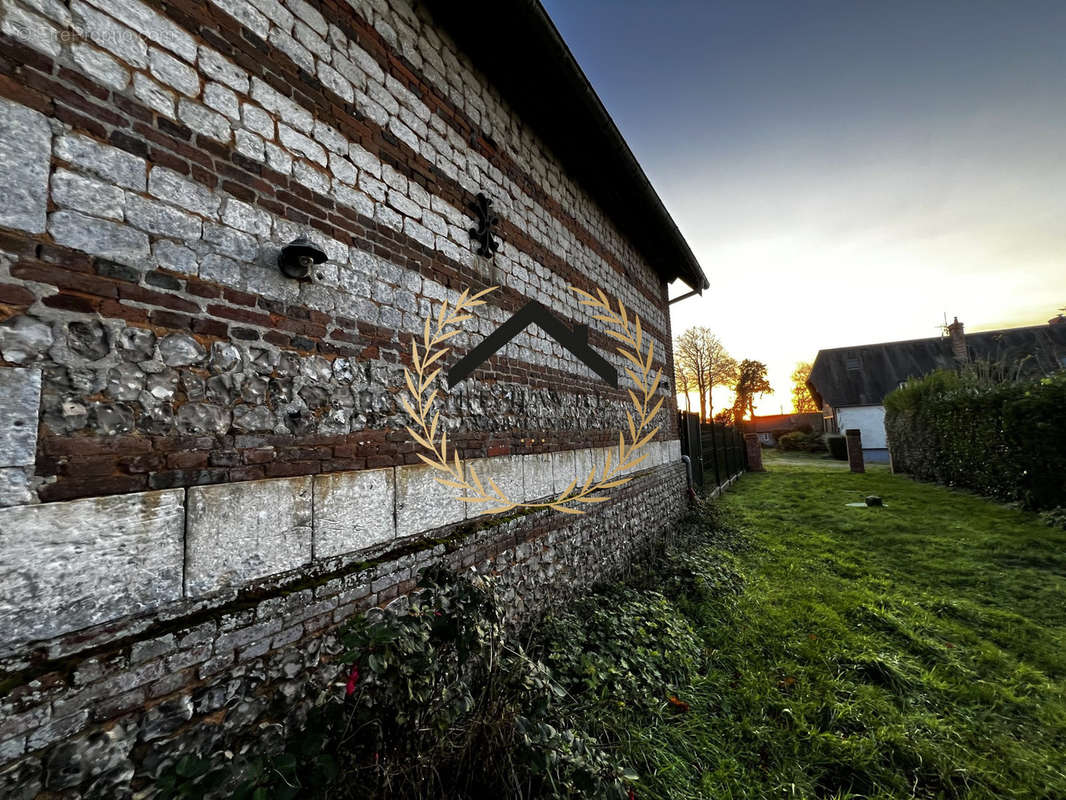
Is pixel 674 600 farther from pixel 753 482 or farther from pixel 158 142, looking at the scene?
pixel 753 482

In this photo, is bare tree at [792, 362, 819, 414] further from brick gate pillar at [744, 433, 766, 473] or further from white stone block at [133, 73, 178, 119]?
white stone block at [133, 73, 178, 119]

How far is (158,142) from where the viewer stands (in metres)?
1.79

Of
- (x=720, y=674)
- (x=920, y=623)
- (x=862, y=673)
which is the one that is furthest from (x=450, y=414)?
(x=920, y=623)

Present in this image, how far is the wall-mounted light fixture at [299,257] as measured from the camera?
2.15 meters

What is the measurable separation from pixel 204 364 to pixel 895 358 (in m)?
34.6

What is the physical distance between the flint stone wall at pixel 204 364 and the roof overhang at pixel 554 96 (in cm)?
54

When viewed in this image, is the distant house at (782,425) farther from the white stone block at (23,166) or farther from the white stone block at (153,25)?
the white stone block at (23,166)

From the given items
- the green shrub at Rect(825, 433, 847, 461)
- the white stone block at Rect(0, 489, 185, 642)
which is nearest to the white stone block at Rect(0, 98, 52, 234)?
the white stone block at Rect(0, 489, 185, 642)

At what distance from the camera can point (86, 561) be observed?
58.2 inches

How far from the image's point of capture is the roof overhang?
11.3 feet

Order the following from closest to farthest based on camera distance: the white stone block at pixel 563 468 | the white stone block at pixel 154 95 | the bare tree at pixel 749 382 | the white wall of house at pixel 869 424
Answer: the white stone block at pixel 154 95 < the white stone block at pixel 563 468 < the white wall of house at pixel 869 424 < the bare tree at pixel 749 382

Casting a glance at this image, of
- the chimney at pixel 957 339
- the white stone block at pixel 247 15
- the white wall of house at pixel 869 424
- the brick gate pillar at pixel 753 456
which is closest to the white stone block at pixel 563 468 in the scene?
the white stone block at pixel 247 15

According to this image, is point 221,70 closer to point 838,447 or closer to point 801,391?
point 838,447

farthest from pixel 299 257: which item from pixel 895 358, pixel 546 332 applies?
pixel 895 358
